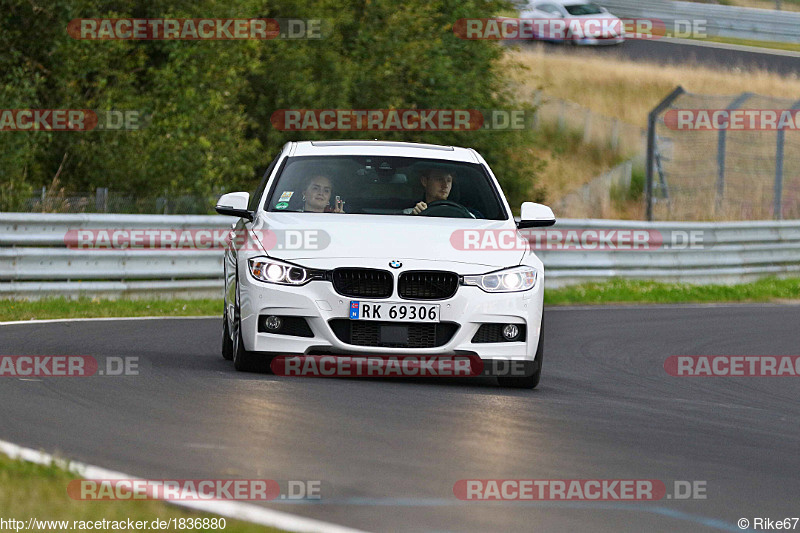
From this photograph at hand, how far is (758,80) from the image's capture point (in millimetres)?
43094

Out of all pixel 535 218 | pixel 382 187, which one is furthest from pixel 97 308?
pixel 535 218

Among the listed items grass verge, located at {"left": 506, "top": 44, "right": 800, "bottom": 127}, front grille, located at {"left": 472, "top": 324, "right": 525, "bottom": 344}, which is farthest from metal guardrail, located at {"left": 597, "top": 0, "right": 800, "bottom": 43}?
front grille, located at {"left": 472, "top": 324, "right": 525, "bottom": 344}

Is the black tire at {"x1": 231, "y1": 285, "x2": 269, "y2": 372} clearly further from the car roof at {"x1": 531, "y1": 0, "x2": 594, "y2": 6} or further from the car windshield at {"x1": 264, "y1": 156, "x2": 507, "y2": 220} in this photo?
the car roof at {"x1": 531, "y1": 0, "x2": 594, "y2": 6}

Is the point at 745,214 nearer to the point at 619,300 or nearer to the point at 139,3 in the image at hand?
the point at 619,300

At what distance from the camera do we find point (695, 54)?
46500 millimetres

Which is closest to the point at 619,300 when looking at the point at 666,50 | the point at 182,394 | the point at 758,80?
the point at 182,394

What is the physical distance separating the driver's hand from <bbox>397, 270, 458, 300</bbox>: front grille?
3.68 feet

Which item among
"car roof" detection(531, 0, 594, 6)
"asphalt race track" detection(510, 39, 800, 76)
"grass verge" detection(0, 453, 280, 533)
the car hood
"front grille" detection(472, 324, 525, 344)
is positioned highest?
"car roof" detection(531, 0, 594, 6)

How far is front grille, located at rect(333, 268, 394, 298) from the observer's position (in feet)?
29.2

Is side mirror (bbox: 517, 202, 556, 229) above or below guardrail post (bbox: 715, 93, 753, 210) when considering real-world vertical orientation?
above

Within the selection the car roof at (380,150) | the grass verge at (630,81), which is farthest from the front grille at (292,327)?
the grass verge at (630,81)

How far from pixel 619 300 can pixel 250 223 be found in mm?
10834

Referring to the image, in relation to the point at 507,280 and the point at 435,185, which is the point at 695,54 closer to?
the point at 435,185

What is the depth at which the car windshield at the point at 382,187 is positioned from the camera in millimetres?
9930
